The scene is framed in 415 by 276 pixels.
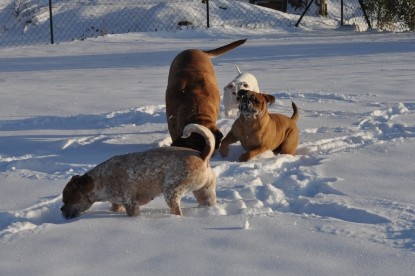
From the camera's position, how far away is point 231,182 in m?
4.61

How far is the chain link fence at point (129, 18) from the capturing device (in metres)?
19.3

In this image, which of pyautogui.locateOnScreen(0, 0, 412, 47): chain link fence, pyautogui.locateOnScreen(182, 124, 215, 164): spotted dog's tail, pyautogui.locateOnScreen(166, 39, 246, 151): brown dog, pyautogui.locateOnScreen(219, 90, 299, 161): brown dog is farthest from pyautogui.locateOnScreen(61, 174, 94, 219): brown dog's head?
pyautogui.locateOnScreen(0, 0, 412, 47): chain link fence

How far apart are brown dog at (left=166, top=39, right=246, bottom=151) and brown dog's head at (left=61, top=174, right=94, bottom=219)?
1.00m

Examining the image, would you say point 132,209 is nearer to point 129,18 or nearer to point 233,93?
point 233,93

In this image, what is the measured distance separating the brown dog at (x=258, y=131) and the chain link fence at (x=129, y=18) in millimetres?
13043

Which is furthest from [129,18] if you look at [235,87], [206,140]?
[206,140]

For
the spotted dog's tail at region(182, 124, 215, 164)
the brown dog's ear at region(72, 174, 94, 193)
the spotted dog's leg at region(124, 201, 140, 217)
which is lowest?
the spotted dog's leg at region(124, 201, 140, 217)

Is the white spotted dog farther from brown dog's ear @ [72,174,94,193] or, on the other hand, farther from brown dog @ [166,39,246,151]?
brown dog's ear @ [72,174,94,193]

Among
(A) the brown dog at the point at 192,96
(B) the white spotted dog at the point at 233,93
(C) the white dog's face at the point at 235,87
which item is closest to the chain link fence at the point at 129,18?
(B) the white spotted dog at the point at 233,93

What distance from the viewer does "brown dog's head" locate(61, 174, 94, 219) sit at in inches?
151

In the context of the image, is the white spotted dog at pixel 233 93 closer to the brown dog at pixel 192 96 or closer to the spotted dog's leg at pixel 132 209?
the brown dog at pixel 192 96

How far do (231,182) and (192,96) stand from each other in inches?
46.1

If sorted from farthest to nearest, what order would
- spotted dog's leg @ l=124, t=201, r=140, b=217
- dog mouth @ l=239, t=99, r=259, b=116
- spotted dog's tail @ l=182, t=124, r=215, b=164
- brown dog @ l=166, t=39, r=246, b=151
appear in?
dog mouth @ l=239, t=99, r=259, b=116 → brown dog @ l=166, t=39, r=246, b=151 → spotted dog's tail @ l=182, t=124, r=215, b=164 → spotted dog's leg @ l=124, t=201, r=140, b=217

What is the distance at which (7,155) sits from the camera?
5488mm
